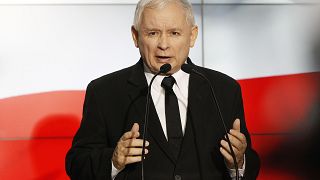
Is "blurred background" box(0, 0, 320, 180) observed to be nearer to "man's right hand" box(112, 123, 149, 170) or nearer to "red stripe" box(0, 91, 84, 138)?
"red stripe" box(0, 91, 84, 138)

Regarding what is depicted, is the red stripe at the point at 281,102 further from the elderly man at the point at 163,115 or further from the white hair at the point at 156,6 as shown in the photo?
the white hair at the point at 156,6

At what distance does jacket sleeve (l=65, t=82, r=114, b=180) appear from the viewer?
224cm

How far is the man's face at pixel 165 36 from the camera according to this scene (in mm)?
2354

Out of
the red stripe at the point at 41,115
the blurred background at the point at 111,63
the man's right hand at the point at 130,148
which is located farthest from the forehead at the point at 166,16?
the red stripe at the point at 41,115

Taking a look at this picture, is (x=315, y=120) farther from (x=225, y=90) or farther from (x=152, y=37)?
(x=152, y=37)

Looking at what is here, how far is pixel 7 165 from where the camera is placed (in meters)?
3.42

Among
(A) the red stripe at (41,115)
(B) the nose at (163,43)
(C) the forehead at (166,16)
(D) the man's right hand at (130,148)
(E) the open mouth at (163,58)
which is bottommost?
(A) the red stripe at (41,115)

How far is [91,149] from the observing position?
92.3 inches

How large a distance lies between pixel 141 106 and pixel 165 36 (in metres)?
0.26

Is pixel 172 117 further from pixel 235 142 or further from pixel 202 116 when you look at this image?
pixel 235 142

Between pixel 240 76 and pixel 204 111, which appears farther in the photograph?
pixel 240 76

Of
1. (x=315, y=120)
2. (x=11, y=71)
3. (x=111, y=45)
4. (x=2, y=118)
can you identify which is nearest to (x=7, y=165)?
(x=2, y=118)

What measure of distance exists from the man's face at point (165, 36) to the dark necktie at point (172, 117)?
2.4 inches

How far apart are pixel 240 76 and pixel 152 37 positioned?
43.2 inches
